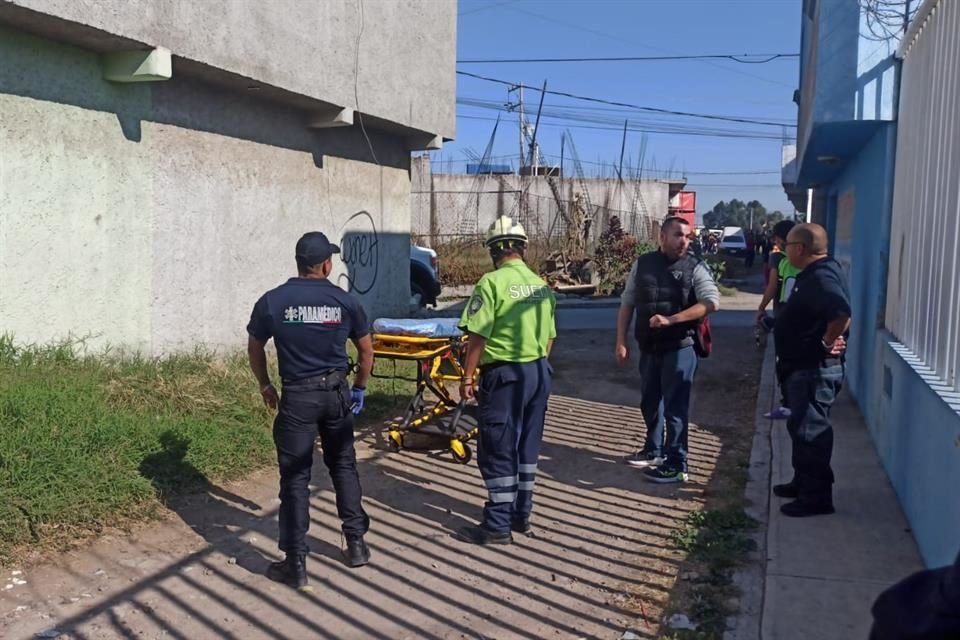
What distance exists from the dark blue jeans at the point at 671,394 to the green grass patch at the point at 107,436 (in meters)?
2.75

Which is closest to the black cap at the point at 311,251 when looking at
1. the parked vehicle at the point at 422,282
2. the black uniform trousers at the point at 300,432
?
the black uniform trousers at the point at 300,432

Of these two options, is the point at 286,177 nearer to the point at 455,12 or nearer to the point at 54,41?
the point at 54,41

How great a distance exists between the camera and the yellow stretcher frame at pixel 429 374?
6.66 metres

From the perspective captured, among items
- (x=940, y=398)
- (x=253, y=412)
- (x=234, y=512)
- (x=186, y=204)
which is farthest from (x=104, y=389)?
(x=940, y=398)

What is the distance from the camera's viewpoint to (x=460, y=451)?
6559 mm

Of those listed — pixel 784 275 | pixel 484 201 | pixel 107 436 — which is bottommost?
pixel 107 436

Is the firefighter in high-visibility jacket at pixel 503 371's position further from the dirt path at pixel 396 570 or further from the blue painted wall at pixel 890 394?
the blue painted wall at pixel 890 394

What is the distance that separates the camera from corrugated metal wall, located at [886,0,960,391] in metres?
4.38

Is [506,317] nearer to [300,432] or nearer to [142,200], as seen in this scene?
[300,432]

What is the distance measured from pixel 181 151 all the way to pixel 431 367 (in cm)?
306

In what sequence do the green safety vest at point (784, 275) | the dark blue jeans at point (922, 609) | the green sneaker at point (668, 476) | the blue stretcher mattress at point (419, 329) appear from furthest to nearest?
the green safety vest at point (784, 275), the blue stretcher mattress at point (419, 329), the green sneaker at point (668, 476), the dark blue jeans at point (922, 609)

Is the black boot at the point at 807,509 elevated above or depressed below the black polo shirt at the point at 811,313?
below

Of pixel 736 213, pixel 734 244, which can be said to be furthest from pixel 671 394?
pixel 736 213

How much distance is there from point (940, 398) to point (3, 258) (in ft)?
19.6
